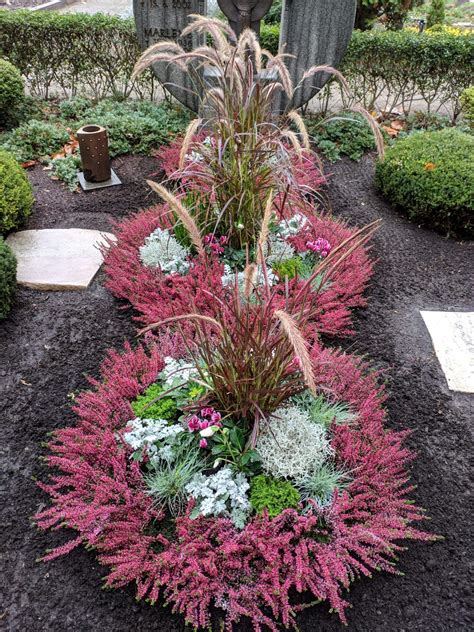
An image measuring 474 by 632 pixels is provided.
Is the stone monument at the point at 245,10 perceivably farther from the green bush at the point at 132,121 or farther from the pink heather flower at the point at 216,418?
the pink heather flower at the point at 216,418

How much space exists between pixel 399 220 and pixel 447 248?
1.65 ft

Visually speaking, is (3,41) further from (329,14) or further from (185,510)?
(185,510)

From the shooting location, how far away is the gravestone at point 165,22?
5.22m

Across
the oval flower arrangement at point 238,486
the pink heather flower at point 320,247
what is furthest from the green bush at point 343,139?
the oval flower arrangement at point 238,486

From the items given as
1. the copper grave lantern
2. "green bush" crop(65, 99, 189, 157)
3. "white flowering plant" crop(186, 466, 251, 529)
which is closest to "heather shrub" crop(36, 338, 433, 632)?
"white flowering plant" crop(186, 466, 251, 529)

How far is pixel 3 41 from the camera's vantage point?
6055mm

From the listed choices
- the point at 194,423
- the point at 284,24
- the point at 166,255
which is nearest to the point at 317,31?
the point at 284,24

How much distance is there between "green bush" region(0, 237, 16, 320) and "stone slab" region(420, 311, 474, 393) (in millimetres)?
2501

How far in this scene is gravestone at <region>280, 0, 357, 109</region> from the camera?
5.29 m

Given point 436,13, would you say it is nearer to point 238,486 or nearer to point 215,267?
point 215,267

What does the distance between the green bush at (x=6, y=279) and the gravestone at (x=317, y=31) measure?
3497 millimetres

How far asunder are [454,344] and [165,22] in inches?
169

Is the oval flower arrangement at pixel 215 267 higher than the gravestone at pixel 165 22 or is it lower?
lower

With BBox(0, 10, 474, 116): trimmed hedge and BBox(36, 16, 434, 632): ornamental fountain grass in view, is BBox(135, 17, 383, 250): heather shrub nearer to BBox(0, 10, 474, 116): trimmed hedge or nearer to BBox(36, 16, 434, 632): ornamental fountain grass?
BBox(36, 16, 434, 632): ornamental fountain grass
